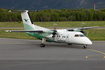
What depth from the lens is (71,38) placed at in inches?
966

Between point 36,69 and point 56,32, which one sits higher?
point 56,32

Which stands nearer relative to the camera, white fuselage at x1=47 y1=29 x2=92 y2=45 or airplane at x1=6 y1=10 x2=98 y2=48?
white fuselage at x1=47 y1=29 x2=92 y2=45

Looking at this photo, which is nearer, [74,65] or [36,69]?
[36,69]

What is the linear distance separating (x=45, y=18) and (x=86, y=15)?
27.0 metres

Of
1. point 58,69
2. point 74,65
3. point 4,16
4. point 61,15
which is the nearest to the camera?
point 58,69

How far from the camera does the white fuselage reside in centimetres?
2338

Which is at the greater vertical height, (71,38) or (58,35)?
(58,35)

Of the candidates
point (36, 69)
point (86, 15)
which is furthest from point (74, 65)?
point (86, 15)

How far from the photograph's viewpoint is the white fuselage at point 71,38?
23.4 metres

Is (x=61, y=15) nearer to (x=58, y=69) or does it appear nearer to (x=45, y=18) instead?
(x=45, y=18)

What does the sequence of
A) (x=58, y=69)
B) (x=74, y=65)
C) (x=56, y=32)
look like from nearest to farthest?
(x=58, y=69) < (x=74, y=65) < (x=56, y=32)

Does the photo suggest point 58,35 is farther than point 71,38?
Yes

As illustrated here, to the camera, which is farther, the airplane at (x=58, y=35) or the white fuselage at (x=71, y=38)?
the airplane at (x=58, y=35)

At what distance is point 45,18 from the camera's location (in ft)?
380
